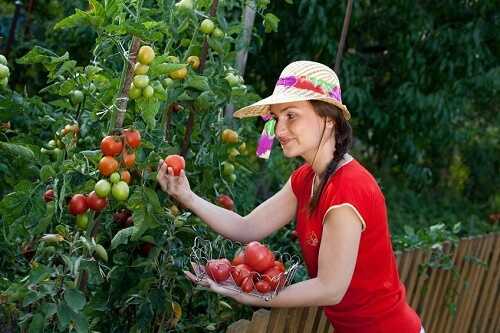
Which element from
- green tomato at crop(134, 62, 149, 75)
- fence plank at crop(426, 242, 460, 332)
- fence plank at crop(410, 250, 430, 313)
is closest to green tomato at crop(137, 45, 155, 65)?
green tomato at crop(134, 62, 149, 75)

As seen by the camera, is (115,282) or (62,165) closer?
(62,165)

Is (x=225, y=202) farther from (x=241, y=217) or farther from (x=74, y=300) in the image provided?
(x=74, y=300)

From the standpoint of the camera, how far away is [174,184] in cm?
238

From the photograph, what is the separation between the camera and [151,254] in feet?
7.77

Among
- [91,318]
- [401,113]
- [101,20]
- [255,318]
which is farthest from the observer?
[401,113]

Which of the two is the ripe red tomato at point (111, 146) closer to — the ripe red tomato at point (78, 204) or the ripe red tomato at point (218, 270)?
the ripe red tomato at point (78, 204)

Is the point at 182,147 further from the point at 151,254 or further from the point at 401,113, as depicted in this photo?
the point at 401,113

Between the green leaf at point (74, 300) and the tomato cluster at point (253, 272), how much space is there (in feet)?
1.14

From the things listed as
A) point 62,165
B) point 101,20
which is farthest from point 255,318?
point 101,20

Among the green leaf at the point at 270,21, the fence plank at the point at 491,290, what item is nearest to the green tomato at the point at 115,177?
the green leaf at the point at 270,21

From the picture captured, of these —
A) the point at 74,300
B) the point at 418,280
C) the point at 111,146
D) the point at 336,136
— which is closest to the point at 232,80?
the point at 336,136

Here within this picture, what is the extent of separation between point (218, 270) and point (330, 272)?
290mm

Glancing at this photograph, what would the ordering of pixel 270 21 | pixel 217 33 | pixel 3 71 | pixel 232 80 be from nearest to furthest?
1. pixel 3 71
2. pixel 217 33
3. pixel 232 80
4. pixel 270 21

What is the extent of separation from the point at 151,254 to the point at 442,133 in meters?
3.88
